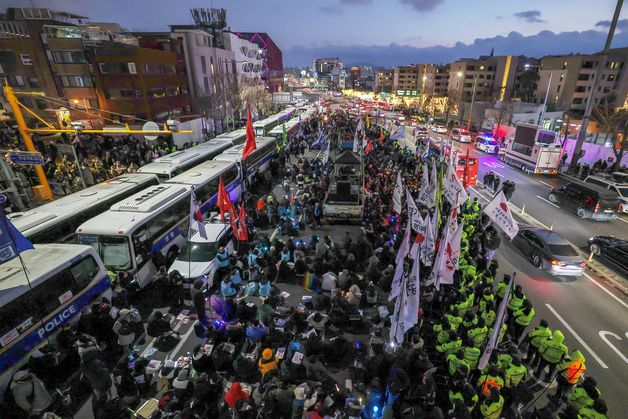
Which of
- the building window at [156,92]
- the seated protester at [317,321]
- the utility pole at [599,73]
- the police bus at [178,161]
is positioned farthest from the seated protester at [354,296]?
the building window at [156,92]

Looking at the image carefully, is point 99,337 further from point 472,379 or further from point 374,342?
point 472,379

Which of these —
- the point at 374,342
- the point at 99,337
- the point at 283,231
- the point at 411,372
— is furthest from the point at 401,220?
the point at 99,337

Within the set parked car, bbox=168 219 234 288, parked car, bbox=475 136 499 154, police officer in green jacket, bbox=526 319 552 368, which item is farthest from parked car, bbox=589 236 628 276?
parked car, bbox=475 136 499 154

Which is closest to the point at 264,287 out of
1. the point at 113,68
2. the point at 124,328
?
the point at 124,328

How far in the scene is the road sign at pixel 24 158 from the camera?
1356 cm

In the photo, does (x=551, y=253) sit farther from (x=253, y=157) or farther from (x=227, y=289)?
(x=253, y=157)

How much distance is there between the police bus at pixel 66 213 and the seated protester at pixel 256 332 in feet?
25.6

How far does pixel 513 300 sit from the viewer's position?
873 cm

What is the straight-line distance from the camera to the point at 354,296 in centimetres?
971

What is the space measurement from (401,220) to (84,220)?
1348cm

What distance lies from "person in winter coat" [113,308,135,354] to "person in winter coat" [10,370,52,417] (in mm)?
1898

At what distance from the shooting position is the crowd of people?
636 cm

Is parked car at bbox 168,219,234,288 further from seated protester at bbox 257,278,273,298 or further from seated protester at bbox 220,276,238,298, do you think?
seated protester at bbox 257,278,273,298

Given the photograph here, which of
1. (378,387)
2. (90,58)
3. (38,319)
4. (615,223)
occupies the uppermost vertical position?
(90,58)
